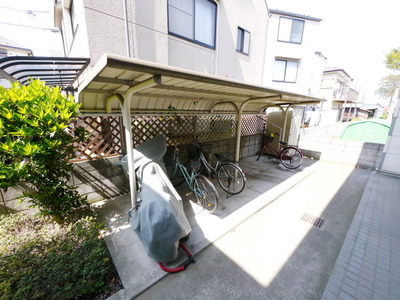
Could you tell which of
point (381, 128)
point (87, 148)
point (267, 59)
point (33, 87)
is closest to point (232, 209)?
point (87, 148)

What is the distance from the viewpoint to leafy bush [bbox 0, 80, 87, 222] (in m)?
1.94

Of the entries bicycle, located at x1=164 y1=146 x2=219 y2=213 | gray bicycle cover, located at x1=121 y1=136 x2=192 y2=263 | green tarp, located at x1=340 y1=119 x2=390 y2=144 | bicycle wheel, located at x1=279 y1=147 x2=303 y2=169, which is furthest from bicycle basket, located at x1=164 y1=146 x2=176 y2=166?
green tarp, located at x1=340 y1=119 x2=390 y2=144

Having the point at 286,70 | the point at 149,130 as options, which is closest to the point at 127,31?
the point at 149,130

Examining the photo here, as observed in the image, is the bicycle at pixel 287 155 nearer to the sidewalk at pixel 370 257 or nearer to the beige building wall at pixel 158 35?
the sidewalk at pixel 370 257

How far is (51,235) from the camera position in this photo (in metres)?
2.27

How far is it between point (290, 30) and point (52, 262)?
1588 cm

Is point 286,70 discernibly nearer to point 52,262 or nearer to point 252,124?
point 252,124

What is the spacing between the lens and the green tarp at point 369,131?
23.3 feet

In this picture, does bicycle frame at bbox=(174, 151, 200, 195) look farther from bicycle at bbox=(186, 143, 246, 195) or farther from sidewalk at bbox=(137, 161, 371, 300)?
sidewalk at bbox=(137, 161, 371, 300)

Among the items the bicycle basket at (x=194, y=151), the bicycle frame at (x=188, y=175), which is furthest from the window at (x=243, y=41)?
the bicycle frame at (x=188, y=175)

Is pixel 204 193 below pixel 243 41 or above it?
below

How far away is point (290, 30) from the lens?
38.1 feet

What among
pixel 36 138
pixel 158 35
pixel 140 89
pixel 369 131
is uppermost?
pixel 158 35

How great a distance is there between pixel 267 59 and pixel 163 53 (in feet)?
33.0
